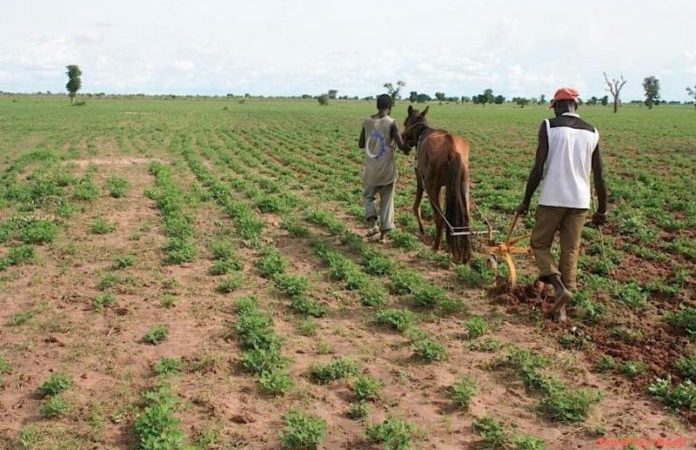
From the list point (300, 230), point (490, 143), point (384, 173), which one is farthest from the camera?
point (490, 143)

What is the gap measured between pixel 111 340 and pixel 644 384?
4.69m

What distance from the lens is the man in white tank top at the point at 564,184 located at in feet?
19.2

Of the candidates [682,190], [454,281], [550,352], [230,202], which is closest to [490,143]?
[682,190]

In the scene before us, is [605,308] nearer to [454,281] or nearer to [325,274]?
[454,281]

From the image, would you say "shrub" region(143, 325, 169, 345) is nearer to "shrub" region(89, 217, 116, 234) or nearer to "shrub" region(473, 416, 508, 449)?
"shrub" region(473, 416, 508, 449)

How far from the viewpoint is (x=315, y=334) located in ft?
19.4

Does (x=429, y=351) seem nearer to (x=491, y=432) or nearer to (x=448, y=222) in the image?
(x=491, y=432)

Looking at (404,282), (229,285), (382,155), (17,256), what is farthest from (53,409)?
(382,155)

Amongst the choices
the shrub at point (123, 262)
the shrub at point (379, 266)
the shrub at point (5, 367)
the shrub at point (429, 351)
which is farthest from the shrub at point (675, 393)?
the shrub at point (123, 262)

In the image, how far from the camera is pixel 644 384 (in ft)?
15.9

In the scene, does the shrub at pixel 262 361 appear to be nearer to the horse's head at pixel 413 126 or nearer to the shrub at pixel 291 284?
the shrub at pixel 291 284

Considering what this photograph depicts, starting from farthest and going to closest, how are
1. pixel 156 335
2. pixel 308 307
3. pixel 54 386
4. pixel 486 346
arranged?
pixel 308 307, pixel 156 335, pixel 486 346, pixel 54 386

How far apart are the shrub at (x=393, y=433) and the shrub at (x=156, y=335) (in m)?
2.40

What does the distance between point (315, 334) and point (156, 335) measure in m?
1.51
